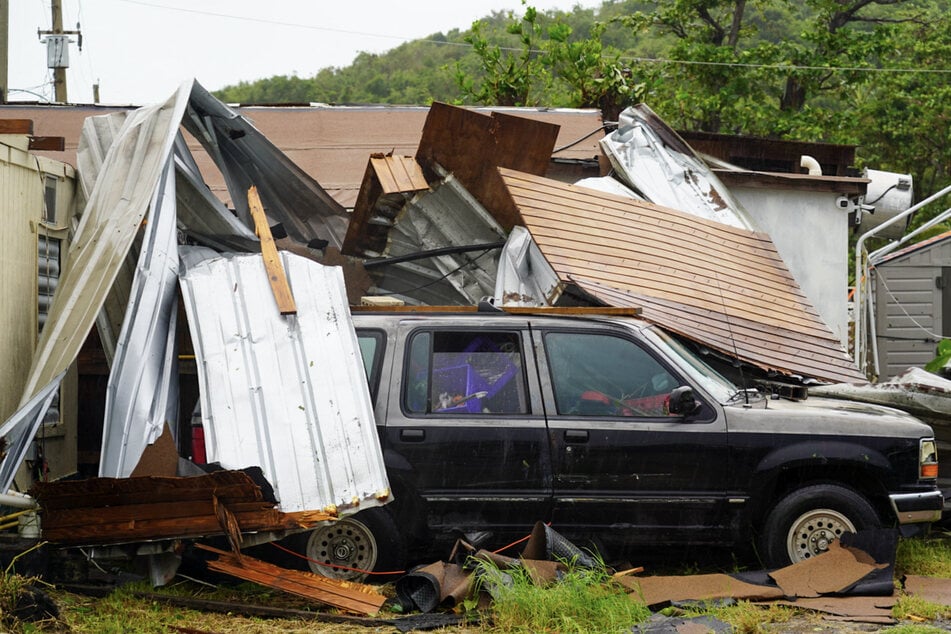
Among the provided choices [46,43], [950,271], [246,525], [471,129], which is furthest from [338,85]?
[246,525]

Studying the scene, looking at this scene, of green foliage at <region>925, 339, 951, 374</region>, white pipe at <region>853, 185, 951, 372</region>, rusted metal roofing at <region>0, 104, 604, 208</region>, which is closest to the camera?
green foliage at <region>925, 339, 951, 374</region>

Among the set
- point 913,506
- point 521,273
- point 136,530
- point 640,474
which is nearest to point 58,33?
point 521,273

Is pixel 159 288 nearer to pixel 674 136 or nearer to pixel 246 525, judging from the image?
pixel 246 525

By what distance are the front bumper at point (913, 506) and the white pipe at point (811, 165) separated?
6.67 metres

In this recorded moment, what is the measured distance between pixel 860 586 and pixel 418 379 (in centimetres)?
287

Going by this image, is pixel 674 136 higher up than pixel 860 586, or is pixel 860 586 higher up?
pixel 674 136

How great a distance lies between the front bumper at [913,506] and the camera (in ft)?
21.4

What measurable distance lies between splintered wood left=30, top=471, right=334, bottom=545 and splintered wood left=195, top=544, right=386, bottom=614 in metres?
0.23

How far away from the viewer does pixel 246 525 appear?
576 centimetres

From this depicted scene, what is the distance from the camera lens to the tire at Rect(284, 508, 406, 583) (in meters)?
6.34

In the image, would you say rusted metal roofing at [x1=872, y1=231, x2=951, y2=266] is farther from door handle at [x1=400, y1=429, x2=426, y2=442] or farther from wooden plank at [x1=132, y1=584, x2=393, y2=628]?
wooden plank at [x1=132, y1=584, x2=393, y2=628]

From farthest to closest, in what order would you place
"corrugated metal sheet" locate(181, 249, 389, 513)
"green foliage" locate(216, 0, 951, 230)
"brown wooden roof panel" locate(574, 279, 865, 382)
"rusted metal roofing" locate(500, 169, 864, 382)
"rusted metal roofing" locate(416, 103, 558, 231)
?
1. "green foliage" locate(216, 0, 951, 230)
2. "rusted metal roofing" locate(416, 103, 558, 231)
3. "rusted metal roofing" locate(500, 169, 864, 382)
4. "brown wooden roof panel" locate(574, 279, 865, 382)
5. "corrugated metal sheet" locate(181, 249, 389, 513)

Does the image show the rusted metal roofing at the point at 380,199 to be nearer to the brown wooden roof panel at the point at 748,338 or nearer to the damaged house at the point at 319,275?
the damaged house at the point at 319,275

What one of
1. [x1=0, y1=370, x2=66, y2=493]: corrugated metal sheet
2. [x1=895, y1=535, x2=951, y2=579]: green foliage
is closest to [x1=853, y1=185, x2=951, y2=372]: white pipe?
[x1=895, y1=535, x2=951, y2=579]: green foliage
